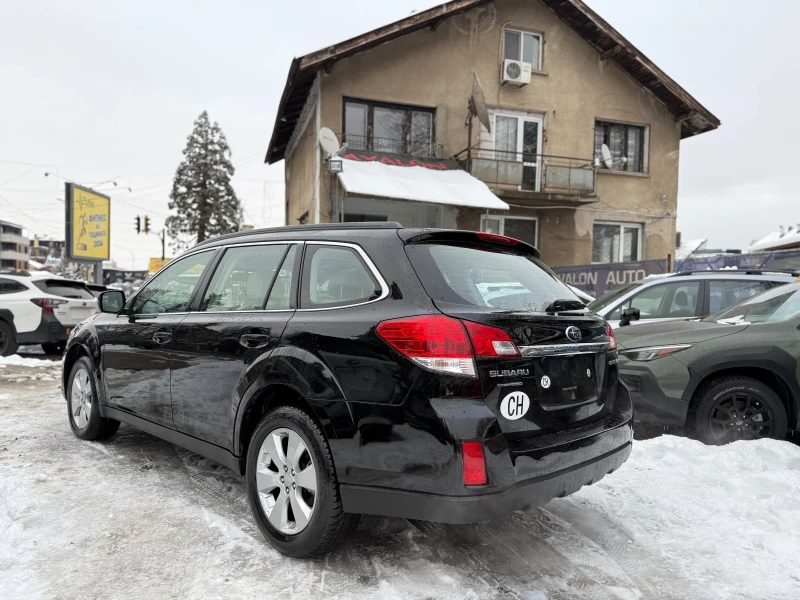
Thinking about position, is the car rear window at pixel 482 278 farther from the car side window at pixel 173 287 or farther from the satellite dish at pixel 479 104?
the satellite dish at pixel 479 104

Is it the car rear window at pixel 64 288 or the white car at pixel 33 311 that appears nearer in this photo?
the white car at pixel 33 311

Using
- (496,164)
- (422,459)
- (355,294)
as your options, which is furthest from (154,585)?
(496,164)

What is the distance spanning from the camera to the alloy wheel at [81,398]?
4836mm

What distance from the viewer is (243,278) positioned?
139 inches

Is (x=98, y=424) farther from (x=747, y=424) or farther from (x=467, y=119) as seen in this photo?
(x=467, y=119)

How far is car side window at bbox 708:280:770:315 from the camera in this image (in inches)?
260

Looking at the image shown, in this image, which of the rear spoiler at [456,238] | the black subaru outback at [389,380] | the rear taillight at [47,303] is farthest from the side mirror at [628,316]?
the rear taillight at [47,303]

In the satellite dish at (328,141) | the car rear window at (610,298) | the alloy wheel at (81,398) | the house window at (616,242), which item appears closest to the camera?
the alloy wheel at (81,398)

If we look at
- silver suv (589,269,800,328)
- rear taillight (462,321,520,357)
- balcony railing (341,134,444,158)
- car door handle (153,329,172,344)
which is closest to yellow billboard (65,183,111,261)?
balcony railing (341,134,444,158)

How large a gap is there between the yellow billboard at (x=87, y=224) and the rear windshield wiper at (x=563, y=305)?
19758mm

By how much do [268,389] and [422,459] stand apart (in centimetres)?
100

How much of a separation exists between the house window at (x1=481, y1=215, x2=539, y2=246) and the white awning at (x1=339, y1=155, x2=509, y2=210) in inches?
86.2

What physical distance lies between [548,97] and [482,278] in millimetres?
15992

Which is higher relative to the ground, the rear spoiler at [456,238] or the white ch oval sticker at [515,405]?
the rear spoiler at [456,238]
